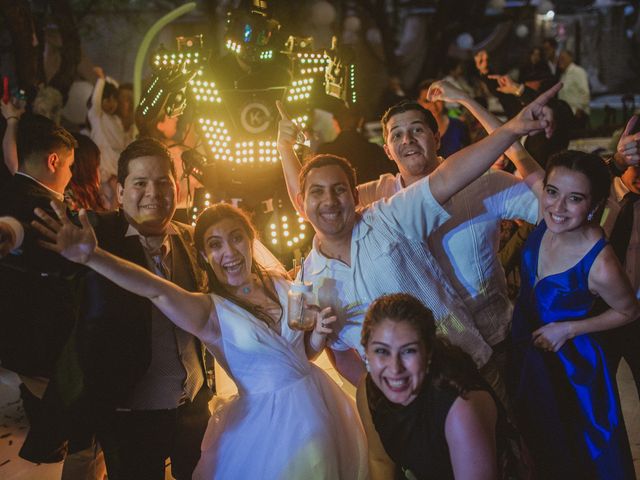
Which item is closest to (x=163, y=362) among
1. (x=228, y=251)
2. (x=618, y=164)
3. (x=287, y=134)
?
(x=228, y=251)

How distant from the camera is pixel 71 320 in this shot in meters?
2.77

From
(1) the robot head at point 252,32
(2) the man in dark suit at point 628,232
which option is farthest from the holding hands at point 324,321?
(1) the robot head at point 252,32

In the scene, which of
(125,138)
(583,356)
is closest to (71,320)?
(583,356)

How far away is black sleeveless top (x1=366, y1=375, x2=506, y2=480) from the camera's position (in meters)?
1.93

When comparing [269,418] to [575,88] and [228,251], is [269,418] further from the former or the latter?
[575,88]

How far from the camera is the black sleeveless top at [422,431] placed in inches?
76.1

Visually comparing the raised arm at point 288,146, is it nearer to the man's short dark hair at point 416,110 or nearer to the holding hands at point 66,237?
the man's short dark hair at point 416,110

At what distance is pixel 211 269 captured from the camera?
2.46 m

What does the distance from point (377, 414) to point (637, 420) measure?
219 centimetres

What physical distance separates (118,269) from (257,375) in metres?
0.68

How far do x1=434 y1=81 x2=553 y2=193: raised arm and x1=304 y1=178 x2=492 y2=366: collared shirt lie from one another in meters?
0.47

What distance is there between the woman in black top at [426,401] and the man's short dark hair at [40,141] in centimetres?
173

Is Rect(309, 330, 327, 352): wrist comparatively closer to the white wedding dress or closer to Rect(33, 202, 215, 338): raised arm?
the white wedding dress

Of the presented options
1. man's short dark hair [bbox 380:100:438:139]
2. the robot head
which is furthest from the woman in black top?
the robot head
